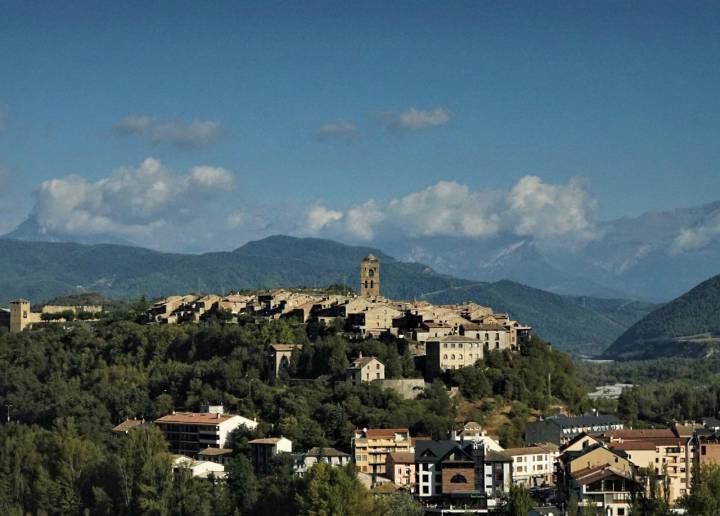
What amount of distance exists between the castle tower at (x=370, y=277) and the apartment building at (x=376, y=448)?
27567 millimetres

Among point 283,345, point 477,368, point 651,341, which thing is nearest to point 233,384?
point 283,345

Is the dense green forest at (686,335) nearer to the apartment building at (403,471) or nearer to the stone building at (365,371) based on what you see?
the stone building at (365,371)

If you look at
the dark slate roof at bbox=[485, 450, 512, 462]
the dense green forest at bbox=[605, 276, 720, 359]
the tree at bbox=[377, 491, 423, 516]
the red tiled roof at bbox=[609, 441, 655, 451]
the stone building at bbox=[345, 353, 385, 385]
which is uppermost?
the dense green forest at bbox=[605, 276, 720, 359]

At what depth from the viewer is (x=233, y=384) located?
206 feet

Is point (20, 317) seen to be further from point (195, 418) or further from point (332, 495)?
point (332, 495)

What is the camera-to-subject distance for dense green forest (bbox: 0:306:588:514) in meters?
50.8

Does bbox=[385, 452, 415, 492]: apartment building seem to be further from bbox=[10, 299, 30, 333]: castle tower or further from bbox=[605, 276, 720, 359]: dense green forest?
bbox=[605, 276, 720, 359]: dense green forest

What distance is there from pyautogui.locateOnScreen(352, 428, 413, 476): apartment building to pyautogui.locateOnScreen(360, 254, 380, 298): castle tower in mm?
27567

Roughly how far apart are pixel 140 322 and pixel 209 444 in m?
22.5

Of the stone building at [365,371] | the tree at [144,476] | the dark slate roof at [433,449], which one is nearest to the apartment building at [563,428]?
the dark slate roof at [433,449]

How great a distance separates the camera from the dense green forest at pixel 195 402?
50812 millimetres

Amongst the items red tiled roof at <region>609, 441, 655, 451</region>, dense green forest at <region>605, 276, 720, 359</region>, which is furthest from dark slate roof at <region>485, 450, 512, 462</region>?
dense green forest at <region>605, 276, 720, 359</region>

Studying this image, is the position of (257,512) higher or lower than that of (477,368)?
lower

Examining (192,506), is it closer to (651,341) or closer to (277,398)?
(277,398)
